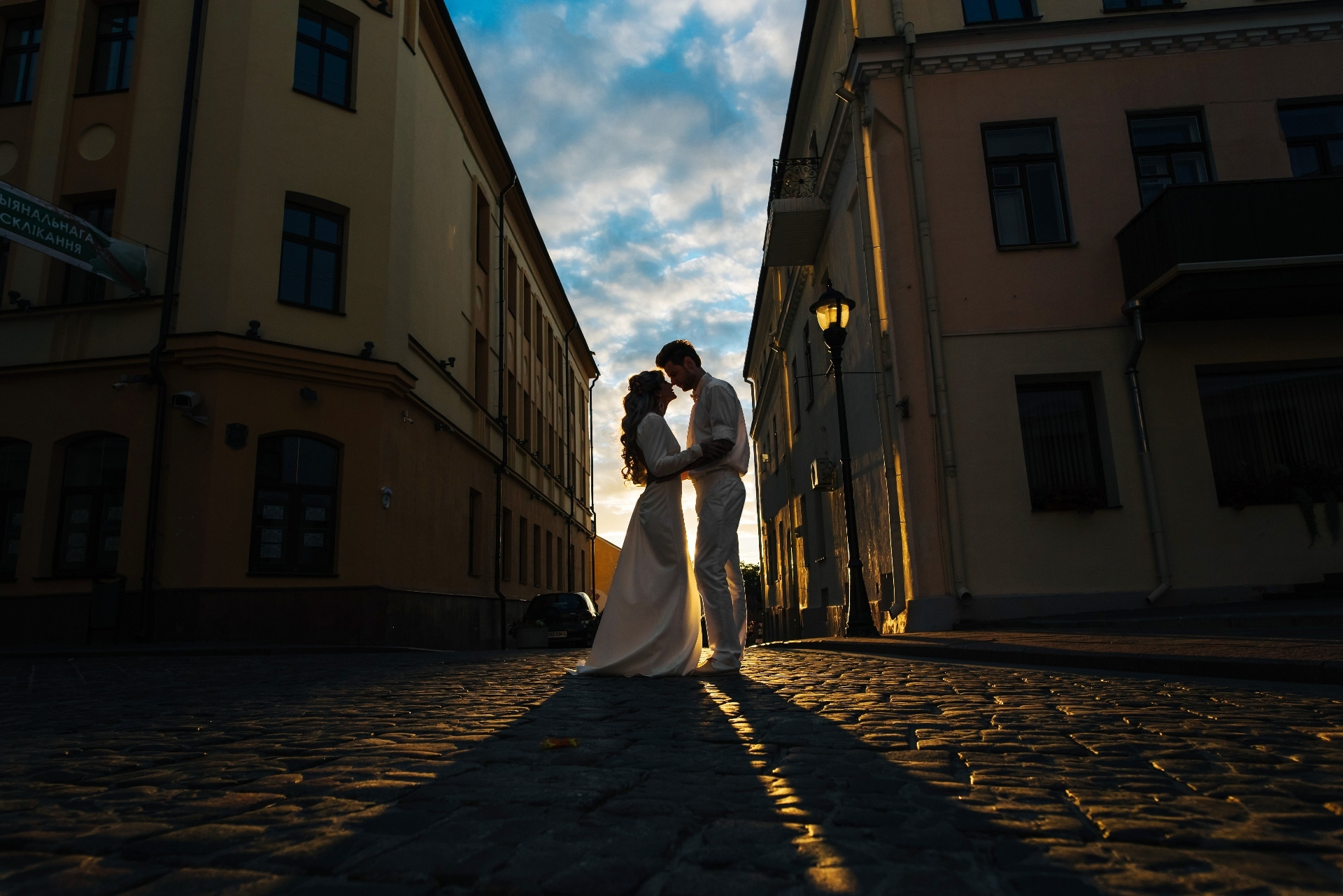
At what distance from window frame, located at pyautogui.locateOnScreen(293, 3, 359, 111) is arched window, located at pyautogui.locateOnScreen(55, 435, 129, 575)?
22.6 feet

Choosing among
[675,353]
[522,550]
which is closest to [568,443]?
[522,550]

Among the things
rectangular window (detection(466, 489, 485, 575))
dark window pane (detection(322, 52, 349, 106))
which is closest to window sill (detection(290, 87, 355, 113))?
dark window pane (detection(322, 52, 349, 106))

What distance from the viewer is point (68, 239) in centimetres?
1236

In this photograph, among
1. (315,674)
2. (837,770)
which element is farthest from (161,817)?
(315,674)

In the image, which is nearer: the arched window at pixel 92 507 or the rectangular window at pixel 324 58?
the arched window at pixel 92 507

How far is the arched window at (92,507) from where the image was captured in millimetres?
13703

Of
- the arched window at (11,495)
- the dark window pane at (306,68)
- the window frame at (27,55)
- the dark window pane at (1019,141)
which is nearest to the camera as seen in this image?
the dark window pane at (1019,141)

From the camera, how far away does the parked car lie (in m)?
20.5

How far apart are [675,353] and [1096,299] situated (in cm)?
926

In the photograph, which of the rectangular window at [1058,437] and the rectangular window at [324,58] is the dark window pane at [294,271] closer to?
the rectangular window at [324,58]

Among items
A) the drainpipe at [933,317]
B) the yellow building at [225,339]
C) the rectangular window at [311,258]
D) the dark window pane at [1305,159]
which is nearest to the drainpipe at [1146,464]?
the drainpipe at [933,317]

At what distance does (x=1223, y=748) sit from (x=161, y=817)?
3.00m

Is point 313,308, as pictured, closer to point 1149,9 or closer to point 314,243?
point 314,243

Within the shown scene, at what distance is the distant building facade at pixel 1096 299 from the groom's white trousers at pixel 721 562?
7.12m
